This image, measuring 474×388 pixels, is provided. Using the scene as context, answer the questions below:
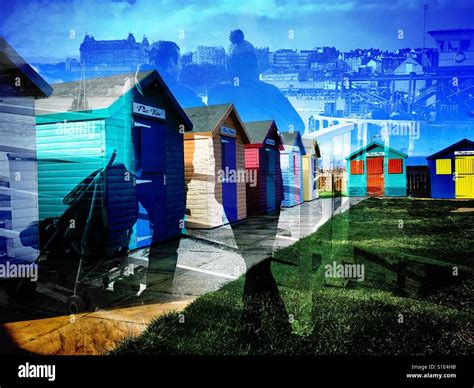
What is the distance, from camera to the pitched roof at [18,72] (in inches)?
235

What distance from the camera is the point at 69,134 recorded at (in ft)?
26.3

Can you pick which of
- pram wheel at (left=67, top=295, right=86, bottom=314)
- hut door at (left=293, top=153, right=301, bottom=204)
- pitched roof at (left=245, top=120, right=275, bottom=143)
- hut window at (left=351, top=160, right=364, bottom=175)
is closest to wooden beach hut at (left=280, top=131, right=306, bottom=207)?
hut door at (left=293, top=153, right=301, bottom=204)

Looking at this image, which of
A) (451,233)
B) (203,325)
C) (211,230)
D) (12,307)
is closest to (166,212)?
(211,230)

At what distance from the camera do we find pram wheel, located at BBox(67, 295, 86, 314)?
15.4 feet

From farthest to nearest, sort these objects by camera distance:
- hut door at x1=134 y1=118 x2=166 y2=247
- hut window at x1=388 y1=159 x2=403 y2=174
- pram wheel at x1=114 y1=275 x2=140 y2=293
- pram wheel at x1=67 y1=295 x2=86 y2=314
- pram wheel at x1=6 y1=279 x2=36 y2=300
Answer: hut window at x1=388 y1=159 x2=403 y2=174 < hut door at x1=134 y1=118 x2=166 y2=247 < pram wheel at x1=114 y1=275 x2=140 y2=293 < pram wheel at x1=6 y1=279 x2=36 y2=300 < pram wheel at x1=67 y1=295 x2=86 y2=314

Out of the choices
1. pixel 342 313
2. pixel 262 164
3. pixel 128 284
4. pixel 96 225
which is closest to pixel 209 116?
pixel 262 164

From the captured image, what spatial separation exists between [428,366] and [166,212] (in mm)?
7785

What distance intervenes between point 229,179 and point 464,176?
14475 mm

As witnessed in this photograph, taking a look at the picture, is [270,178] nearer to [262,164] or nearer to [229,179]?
[262,164]

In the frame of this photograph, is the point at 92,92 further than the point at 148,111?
No

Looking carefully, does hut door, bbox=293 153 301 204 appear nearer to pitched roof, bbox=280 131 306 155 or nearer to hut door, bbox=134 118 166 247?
pitched roof, bbox=280 131 306 155

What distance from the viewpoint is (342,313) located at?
4.61 metres

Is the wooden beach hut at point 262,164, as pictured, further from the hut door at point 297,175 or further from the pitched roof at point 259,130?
the hut door at point 297,175

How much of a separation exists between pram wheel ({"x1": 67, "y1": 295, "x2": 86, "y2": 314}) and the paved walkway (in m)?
0.13
